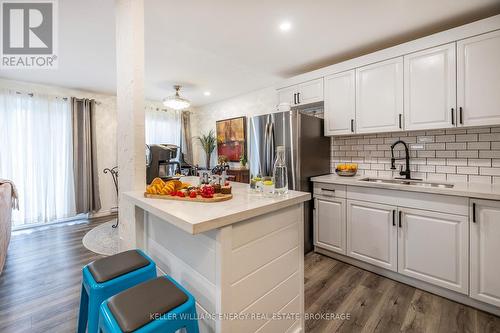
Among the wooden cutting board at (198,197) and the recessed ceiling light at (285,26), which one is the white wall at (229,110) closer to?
the recessed ceiling light at (285,26)

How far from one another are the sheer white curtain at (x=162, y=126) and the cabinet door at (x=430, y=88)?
447cm

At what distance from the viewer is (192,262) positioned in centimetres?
113

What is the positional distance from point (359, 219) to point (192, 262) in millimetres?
1848

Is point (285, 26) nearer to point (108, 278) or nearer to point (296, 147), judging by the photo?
point (296, 147)

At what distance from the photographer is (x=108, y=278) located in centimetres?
107

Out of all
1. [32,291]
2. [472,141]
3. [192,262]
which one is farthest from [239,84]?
[32,291]

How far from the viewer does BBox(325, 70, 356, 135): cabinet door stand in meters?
2.60

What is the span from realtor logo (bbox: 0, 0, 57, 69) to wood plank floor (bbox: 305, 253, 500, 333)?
326 cm

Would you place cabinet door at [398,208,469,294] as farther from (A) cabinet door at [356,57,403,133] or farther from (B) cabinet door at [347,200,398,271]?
(A) cabinet door at [356,57,403,133]

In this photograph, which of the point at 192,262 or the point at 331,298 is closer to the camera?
the point at 192,262

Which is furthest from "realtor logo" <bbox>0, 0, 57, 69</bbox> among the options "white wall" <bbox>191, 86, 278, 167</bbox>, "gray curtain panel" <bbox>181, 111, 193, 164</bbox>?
"white wall" <bbox>191, 86, 278, 167</bbox>

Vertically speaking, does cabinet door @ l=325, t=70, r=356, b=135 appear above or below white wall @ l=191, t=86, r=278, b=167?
below

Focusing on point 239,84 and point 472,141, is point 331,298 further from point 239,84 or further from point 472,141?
point 239,84

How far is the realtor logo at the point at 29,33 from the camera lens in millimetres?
1882
